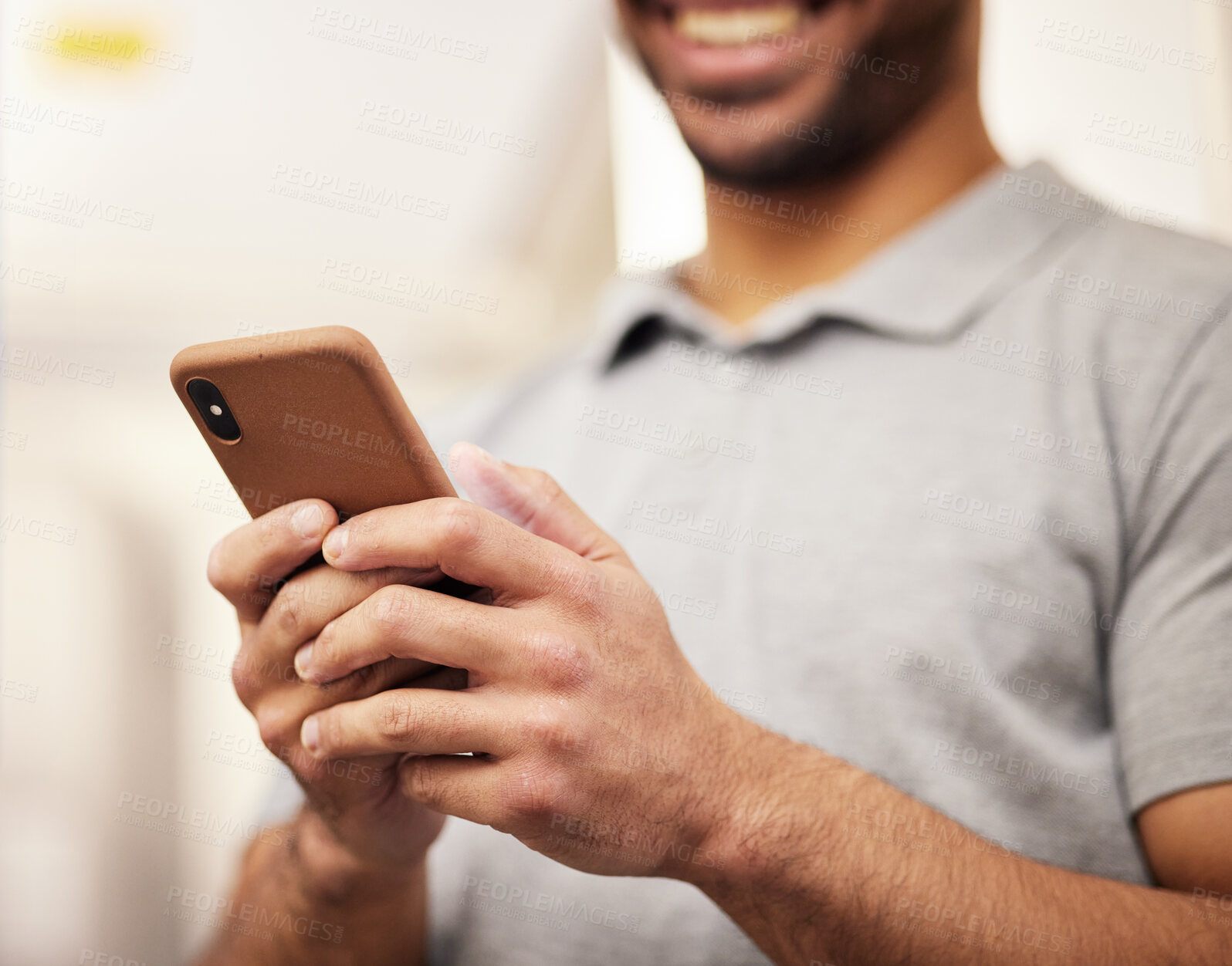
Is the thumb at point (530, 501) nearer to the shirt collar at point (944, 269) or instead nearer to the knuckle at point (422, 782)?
the knuckle at point (422, 782)

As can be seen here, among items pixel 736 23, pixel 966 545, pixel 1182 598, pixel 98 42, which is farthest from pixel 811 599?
pixel 98 42

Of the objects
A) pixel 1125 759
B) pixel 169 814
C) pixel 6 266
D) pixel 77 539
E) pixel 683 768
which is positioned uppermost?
pixel 683 768

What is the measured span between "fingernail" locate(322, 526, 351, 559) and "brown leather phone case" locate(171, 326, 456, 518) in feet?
0.08

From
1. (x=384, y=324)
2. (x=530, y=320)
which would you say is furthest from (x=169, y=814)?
(x=530, y=320)

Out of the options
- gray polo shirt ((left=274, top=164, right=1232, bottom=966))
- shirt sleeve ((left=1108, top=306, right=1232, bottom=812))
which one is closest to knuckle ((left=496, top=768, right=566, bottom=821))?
gray polo shirt ((left=274, top=164, right=1232, bottom=966))

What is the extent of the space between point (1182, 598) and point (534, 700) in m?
0.44

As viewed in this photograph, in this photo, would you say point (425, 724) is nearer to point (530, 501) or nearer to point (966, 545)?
point (530, 501)

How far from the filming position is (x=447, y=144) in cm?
211

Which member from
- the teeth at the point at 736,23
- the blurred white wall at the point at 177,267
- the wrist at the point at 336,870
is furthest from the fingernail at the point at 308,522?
the blurred white wall at the point at 177,267

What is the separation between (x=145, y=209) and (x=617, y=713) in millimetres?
2249

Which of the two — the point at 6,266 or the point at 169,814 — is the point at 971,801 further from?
the point at 6,266

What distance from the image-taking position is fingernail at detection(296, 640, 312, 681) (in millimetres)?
485

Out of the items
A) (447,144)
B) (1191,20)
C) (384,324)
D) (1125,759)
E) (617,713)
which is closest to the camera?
(617,713)

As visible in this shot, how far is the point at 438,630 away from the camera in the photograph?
44 cm
